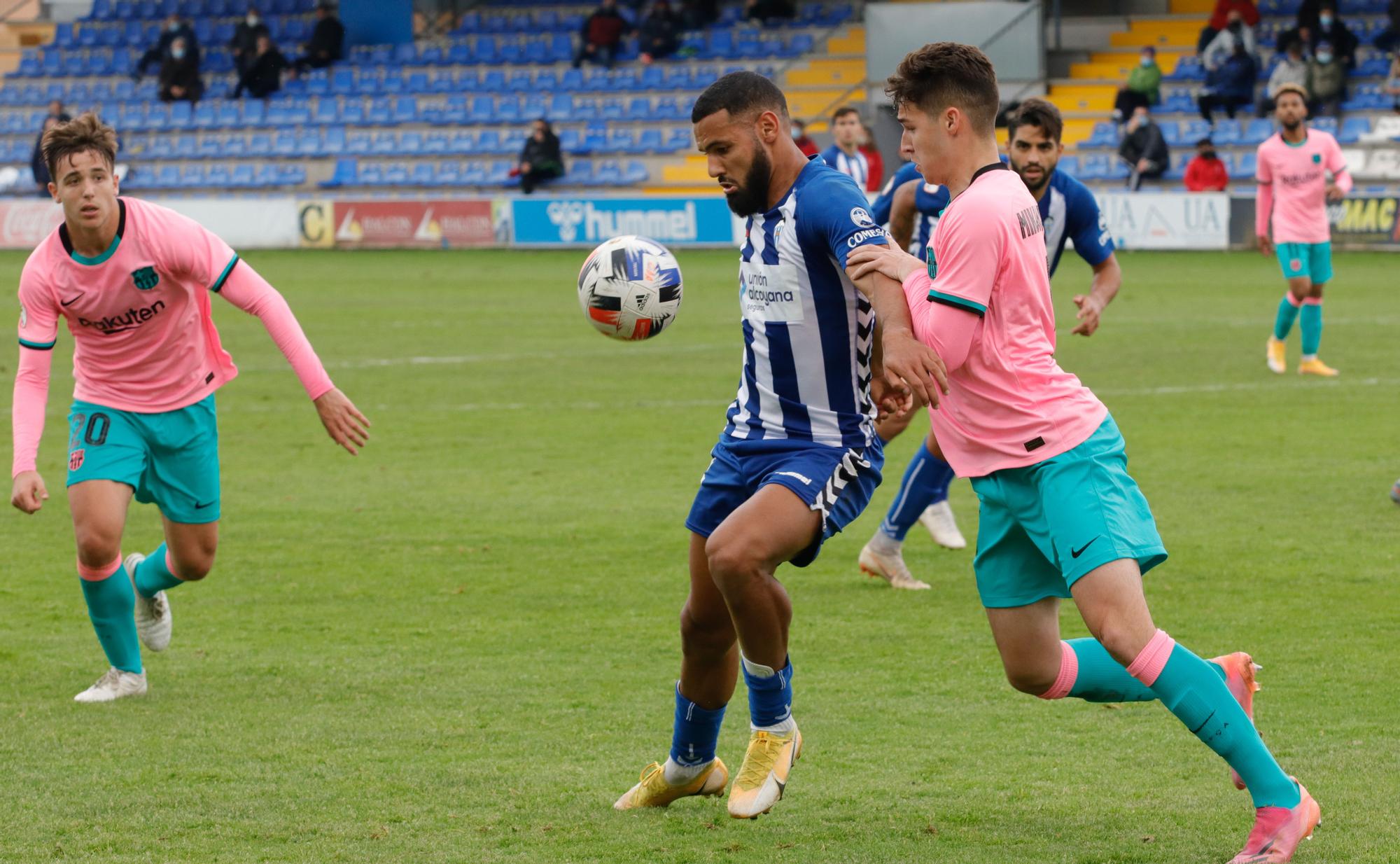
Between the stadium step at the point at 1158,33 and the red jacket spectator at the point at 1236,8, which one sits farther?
the stadium step at the point at 1158,33

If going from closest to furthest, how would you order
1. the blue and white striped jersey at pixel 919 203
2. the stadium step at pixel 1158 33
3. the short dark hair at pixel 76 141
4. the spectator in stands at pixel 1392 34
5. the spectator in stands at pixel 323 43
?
the short dark hair at pixel 76 141 → the blue and white striped jersey at pixel 919 203 → the spectator in stands at pixel 1392 34 → the stadium step at pixel 1158 33 → the spectator in stands at pixel 323 43

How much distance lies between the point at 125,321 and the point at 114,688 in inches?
49.9

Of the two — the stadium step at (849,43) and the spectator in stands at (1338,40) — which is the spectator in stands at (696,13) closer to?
the stadium step at (849,43)

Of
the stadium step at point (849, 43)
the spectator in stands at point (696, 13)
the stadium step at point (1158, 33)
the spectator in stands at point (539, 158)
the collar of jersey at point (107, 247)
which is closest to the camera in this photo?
the collar of jersey at point (107, 247)

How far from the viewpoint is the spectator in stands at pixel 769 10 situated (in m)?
35.8

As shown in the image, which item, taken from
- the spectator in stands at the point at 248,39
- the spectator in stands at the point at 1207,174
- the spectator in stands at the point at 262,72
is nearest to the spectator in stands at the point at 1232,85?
the spectator in stands at the point at 1207,174

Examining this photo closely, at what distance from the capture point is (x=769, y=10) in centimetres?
3594

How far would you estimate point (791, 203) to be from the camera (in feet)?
15.8

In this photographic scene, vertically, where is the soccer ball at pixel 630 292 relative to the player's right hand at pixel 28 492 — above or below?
above

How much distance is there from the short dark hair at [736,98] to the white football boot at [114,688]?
2939 millimetres

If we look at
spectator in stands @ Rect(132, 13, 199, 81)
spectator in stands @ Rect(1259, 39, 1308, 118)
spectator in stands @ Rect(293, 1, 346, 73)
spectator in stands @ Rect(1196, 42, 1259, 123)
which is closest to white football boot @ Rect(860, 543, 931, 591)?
spectator in stands @ Rect(1259, 39, 1308, 118)

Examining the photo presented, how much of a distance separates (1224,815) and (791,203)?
196 centimetres

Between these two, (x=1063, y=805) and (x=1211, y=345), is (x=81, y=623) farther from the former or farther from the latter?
(x=1211, y=345)

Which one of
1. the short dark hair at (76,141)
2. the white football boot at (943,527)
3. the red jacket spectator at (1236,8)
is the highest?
the short dark hair at (76,141)
